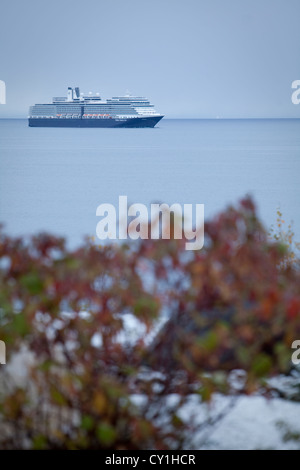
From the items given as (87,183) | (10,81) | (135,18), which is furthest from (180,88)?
(87,183)

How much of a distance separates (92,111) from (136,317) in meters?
32.6

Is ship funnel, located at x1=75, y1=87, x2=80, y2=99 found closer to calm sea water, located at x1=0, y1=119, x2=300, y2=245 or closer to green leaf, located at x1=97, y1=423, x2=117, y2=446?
calm sea water, located at x1=0, y1=119, x2=300, y2=245

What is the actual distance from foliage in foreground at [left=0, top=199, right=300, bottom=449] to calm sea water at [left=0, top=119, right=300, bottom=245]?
23.6 ft

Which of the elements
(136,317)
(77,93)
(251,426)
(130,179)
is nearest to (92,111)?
(77,93)

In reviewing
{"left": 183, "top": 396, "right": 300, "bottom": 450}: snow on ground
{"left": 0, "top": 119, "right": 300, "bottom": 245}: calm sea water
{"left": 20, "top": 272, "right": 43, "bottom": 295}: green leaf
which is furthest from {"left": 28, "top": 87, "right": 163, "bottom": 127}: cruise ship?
{"left": 20, "top": 272, "right": 43, "bottom": 295}: green leaf

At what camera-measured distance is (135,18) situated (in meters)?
35.4

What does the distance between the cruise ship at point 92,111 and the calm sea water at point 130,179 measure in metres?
4.87

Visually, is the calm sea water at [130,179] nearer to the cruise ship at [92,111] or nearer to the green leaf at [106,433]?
the cruise ship at [92,111]

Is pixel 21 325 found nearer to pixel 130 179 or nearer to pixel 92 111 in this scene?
pixel 130 179

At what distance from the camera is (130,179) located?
1769 cm

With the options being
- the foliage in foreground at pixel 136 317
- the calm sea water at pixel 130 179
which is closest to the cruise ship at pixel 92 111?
the calm sea water at pixel 130 179

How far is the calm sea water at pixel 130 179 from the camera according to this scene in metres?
12.9

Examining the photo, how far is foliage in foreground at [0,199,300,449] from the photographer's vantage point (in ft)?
4.52

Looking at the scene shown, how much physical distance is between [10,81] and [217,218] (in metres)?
35.6
